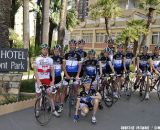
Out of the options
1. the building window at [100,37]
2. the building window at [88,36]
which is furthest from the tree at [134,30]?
the building window at [88,36]

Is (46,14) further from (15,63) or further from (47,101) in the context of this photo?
(47,101)

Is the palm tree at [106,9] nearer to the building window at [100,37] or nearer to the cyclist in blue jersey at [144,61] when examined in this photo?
the cyclist in blue jersey at [144,61]

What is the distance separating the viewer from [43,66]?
1091 cm

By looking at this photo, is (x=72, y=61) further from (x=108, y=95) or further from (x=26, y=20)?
(x=26, y=20)

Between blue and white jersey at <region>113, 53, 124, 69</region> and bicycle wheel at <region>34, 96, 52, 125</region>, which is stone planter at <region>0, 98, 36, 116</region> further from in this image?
blue and white jersey at <region>113, 53, 124, 69</region>

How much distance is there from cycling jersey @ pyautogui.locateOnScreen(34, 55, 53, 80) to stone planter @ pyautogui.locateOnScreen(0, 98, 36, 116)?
1.54 metres

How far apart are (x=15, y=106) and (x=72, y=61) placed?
216 cm

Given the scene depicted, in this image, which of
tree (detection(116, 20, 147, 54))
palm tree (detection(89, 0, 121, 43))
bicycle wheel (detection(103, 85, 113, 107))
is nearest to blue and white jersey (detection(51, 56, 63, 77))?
bicycle wheel (detection(103, 85, 113, 107))

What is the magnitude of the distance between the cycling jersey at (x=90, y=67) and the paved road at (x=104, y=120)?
4.08 ft

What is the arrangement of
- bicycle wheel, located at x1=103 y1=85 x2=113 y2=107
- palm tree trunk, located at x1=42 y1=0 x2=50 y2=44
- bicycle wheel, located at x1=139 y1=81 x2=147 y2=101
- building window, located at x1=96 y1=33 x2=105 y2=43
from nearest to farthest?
bicycle wheel, located at x1=103 y1=85 x2=113 y2=107 → bicycle wheel, located at x1=139 y1=81 x2=147 y2=101 → palm tree trunk, located at x1=42 y1=0 x2=50 y2=44 → building window, located at x1=96 y1=33 x2=105 y2=43

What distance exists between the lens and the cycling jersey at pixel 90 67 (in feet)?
39.0

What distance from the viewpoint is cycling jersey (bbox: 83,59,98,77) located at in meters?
11.9

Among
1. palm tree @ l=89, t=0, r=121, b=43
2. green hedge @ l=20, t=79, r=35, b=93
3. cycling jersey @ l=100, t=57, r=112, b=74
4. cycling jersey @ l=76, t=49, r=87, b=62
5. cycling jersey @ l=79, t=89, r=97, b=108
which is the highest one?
palm tree @ l=89, t=0, r=121, b=43

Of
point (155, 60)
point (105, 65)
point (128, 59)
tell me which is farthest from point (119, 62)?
point (155, 60)
